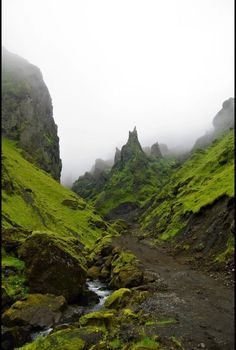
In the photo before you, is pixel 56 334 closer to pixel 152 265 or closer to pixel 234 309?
pixel 234 309

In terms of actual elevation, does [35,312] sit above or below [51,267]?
below

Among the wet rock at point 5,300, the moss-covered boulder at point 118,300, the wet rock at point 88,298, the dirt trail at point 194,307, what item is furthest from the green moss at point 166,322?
the wet rock at point 5,300

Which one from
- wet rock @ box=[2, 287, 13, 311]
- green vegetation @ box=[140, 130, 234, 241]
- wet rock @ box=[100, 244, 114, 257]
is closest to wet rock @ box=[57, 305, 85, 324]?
wet rock @ box=[2, 287, 13, 311]

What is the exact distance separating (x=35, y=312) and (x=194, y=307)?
18559 millimetres

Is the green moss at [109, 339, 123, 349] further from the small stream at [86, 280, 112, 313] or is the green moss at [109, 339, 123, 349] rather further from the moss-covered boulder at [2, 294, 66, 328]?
the small stream at [86, 280, 112, 313]

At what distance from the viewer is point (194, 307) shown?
41219 mm

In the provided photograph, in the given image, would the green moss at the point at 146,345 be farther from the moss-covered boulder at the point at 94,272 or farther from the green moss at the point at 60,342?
the moss-covered boulder at the point at 94,272

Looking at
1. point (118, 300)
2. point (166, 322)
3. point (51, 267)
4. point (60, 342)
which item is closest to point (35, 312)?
point (51, 267)

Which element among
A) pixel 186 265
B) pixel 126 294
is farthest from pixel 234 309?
pixel 186 265

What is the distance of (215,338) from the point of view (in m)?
31.1

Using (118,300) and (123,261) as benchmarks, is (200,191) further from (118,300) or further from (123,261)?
(118,300)

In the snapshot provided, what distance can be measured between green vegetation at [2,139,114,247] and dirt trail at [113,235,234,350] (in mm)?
53618

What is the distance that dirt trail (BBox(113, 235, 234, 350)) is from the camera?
31.5 m

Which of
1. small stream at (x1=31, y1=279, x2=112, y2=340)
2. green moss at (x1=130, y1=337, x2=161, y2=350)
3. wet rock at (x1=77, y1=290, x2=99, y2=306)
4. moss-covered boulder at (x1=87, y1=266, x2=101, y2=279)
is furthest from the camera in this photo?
moss-covered boulder at (x1=87, y1=266, x2=101, y2=279)
